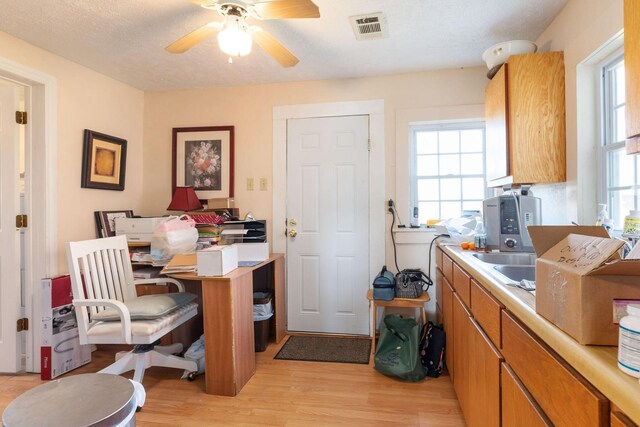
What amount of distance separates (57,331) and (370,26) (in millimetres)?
2979

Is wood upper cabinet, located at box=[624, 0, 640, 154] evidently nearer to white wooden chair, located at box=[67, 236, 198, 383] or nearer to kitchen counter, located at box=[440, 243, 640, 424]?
kitchen counter, located at box=[440, 243, 640, 424]

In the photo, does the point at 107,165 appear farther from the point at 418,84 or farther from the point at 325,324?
Answer: the point at 418,84

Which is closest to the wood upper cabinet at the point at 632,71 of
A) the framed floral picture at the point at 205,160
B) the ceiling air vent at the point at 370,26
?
the ceiling air vent at the point at 370,26

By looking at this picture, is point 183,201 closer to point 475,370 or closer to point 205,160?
point 205,160

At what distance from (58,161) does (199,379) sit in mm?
1915

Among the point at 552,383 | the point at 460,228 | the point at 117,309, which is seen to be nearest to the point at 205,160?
the point at 117,309

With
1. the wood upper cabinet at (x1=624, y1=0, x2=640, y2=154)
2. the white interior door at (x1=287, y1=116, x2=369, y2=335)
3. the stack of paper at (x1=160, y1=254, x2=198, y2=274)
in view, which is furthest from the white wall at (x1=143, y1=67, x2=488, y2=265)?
the wood upper cabinet at (x1=624, y1=0, x2=640, y2=154)

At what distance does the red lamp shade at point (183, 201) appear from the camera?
306cm

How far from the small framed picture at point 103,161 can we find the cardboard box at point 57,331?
834 millimetres

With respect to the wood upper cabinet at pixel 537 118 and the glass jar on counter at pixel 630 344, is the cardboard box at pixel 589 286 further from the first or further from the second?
the wood upper cabinet at pixel 537 118

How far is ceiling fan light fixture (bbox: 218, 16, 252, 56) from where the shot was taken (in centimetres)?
173

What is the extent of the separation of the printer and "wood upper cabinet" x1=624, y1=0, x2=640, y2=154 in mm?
2890

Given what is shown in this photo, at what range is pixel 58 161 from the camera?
2.57 m

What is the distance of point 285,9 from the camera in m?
→ 1.65
